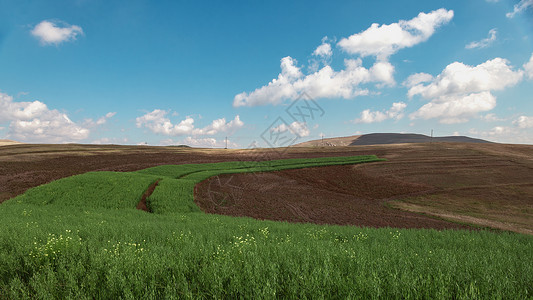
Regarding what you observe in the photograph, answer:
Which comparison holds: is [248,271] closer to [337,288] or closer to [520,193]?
[337,288]

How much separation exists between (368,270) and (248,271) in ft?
6.73

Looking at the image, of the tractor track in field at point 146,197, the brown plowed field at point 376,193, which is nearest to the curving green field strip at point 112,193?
the tractor track in field at point 146,197

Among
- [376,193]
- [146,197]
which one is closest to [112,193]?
[146,197]

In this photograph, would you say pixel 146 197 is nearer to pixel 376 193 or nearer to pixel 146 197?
pixel 146 197

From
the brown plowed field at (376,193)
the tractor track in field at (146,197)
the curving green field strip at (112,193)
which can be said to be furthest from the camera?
the brown plowed field at (376,193)

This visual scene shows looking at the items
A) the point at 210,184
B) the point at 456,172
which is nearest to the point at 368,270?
the point at 210,184

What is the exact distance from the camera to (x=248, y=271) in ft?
13.0

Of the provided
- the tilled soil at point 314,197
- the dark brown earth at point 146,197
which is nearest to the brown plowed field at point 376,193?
the tilled soil at point 314,197

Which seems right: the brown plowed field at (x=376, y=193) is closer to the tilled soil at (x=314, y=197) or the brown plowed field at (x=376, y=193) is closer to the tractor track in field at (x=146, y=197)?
the tilled soil at (x=314, y=197)

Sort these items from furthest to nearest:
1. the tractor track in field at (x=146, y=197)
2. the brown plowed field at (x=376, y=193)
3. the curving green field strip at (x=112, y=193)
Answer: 1. the brown plowed field at (x=376, y=193)
2. the tractor track in field at (x=146, y=197)
3. the curving green field strip at (x=112, y=193)

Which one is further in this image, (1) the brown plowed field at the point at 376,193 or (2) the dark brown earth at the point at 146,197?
(1) the brown plowed field at the point at 376,193

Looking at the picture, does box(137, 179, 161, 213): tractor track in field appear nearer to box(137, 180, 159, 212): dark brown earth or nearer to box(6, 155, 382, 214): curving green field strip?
box(137, 180, 159, 212): dark brown earth

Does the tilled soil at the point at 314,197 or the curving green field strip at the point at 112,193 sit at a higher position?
the curving green field strip at the point at 112,193

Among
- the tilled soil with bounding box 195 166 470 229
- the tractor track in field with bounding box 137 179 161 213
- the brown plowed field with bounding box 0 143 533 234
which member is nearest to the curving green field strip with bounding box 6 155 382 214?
the tractor track in field with bounding box 137 179 161 213
